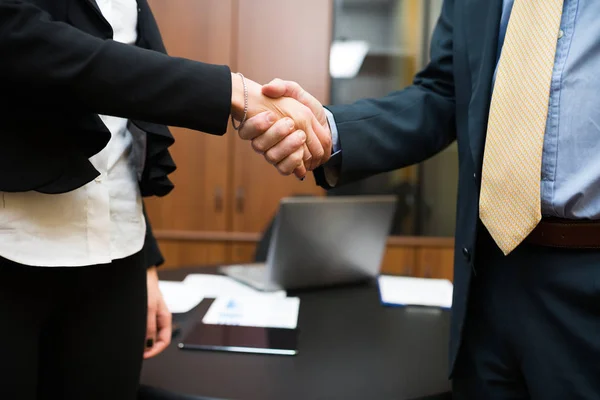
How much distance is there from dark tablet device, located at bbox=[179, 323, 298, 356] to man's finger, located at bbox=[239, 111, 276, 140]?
19.1 inches

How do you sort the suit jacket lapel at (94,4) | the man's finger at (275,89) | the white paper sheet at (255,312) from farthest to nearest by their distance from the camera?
1. the white paper sheet at (255,312)
2. the man's finger at (275,89)
3. the suit jacket lapel at (94,4)

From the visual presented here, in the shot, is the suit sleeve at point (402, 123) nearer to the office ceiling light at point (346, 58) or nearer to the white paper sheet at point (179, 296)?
the white paper sheet at point (179, 296)

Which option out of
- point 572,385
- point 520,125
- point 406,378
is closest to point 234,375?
point 406,378

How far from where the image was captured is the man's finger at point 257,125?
100 cm

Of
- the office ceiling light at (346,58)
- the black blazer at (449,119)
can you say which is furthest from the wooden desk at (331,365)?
the office ceiling light at (346,58)

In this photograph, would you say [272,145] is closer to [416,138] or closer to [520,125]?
[416,138]

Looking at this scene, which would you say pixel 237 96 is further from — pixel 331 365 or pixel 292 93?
pixel 331 365

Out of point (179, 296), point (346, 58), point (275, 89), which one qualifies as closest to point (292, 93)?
point (275, 89)

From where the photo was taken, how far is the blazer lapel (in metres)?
1.00

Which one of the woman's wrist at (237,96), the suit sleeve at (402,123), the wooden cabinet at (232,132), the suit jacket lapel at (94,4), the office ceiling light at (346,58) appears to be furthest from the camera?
the office ceiling light at (346,58)

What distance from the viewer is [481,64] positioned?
3.36 ft

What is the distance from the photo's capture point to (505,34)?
1005 mm

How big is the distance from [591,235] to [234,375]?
696 mm

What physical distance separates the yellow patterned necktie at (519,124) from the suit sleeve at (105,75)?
0.48m
